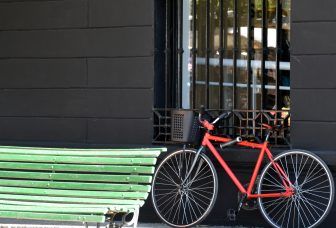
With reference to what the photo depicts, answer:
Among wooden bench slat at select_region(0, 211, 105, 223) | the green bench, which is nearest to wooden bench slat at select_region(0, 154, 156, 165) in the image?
the green bench

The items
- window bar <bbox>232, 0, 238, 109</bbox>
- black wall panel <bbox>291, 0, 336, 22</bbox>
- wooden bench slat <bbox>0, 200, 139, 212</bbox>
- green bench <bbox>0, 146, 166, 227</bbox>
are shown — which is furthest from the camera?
window bar <bbox>232, 0, 238, 109</bbox>

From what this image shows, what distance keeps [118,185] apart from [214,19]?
2.66 m

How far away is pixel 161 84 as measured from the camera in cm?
673

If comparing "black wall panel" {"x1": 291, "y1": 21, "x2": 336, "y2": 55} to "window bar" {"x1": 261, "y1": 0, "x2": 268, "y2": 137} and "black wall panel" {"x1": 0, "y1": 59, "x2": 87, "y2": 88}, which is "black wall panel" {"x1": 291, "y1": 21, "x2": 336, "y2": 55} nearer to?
"window bar" {"x1": 261, "y1": 0, "x2": 268, "y2": 137}

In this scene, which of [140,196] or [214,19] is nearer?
[140,196]

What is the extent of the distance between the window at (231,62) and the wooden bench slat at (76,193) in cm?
191

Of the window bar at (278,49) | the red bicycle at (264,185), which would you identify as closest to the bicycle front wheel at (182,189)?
the red bicycle at (264,185)

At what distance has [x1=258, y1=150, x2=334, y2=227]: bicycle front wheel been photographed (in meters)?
5.79

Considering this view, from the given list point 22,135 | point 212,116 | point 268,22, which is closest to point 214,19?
point 268,22

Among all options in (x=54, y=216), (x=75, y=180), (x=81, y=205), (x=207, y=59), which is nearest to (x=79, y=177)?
(x=75, y=180)

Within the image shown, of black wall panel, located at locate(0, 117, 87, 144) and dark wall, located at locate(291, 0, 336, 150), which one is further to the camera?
black wall panel, located at locate(0, 117, 87, 144)

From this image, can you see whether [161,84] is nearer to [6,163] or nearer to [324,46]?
[324,46]

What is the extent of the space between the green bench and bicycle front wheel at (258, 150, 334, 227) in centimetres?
158

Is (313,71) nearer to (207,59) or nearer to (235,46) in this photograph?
(235,46)
